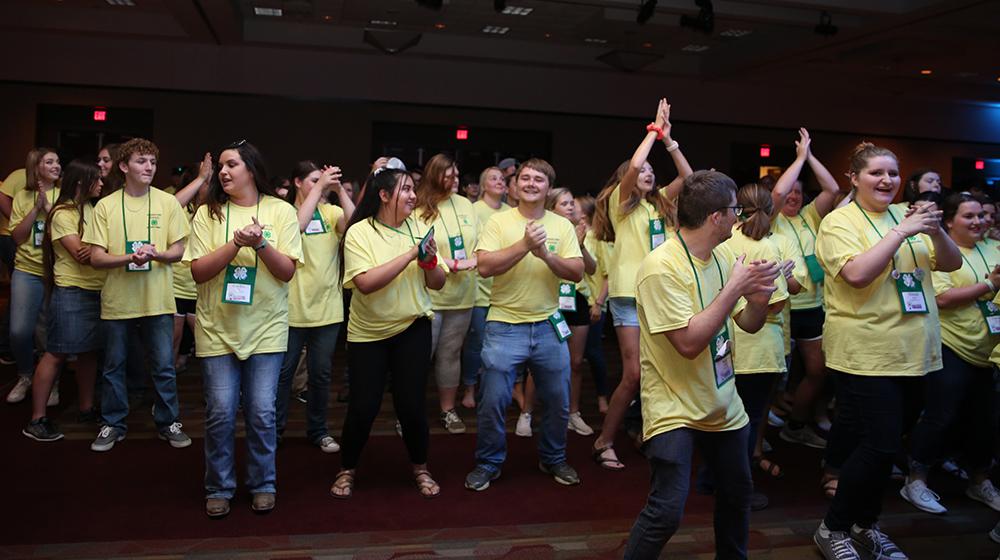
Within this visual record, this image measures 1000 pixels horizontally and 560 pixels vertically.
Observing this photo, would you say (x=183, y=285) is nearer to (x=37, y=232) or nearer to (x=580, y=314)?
(x=37, y=232)

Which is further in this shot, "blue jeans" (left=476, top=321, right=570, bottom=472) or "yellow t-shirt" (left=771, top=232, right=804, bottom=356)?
"yellow t-shirt" (left=771, top=232, right=804, bottom=356)

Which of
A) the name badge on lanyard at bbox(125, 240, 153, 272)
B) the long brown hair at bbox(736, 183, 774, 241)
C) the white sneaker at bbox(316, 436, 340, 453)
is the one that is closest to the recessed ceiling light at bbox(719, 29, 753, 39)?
the long brown hair at bbox(736, 183, 774, 241)

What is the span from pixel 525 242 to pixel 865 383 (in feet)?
5.00

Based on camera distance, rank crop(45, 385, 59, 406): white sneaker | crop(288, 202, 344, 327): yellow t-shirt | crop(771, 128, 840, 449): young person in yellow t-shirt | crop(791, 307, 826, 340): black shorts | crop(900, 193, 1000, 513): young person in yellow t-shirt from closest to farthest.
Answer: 1. crop(900, 193, 1000, 513): young person in yellow t-shirt
2. crop(288, 202, 344, 327): yellow t-shirt
3. crop(771, 128, 840, 449): young person in yellow t-shirt
4. crop(791, 307, 826, 340): black shorts
5. crop(45, 385, 59, 406): white sneaker

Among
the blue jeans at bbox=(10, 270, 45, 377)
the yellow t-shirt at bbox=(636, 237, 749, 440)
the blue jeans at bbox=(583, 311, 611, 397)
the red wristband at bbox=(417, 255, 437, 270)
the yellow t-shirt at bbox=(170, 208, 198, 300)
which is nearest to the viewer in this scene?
the yellow t-shirt at bbox=(636, 237, 749, 440)

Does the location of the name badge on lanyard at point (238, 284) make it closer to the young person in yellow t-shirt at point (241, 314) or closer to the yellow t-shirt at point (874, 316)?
the young person in yellow t-shirt at point (241, 314)

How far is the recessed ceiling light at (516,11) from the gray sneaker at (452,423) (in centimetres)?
667

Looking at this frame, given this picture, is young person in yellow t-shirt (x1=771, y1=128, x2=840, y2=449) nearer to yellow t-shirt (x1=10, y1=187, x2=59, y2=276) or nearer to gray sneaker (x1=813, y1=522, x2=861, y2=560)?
gray sneaker (x1=813, y1=522, x2=861, y2=560)

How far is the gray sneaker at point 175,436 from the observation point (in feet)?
15.2

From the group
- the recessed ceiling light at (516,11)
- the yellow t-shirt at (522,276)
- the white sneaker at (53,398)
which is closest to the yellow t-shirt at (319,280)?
the yellow t-shirt at (522,276)

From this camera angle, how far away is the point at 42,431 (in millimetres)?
4648

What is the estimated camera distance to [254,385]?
362cm

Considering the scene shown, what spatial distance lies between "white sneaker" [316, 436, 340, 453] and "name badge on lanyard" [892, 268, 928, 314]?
304 centimetres

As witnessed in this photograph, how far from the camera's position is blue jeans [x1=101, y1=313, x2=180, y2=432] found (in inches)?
179
